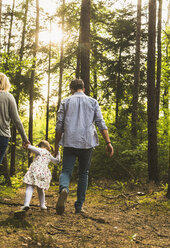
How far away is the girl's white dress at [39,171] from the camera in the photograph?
4.96m

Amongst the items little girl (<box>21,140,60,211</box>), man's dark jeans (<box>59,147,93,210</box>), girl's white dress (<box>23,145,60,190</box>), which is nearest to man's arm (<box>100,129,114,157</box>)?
man's dark jeans (<box>59,147,93,210</box>)

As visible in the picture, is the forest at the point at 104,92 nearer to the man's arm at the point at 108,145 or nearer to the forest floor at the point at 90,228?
the forest floor at the point at 90,228

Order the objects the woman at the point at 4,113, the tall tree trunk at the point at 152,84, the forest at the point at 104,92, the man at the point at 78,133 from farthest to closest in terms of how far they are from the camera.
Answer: the tall tree trunk at the point at 152,84
the man at the point at 78,133
the forest at the point at 104,92
the woman at the point at 4,113

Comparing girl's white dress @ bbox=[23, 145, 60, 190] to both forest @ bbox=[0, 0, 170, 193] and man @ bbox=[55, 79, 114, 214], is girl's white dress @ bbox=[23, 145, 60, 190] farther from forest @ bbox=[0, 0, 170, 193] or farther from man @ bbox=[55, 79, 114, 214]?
forest @ bbox=[0, 0, 170, 193]

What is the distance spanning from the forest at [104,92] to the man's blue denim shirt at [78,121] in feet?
4.27

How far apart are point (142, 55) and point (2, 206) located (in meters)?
15.1

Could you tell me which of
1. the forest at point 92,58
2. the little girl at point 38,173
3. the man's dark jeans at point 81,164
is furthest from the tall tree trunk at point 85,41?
the man's dark jeans at point 81,164

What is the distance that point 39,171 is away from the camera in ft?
16.6

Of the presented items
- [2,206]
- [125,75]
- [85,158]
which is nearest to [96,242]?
[85,158]

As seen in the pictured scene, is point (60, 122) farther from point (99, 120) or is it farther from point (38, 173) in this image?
point (38, 173)

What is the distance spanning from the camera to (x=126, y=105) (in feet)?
63.0

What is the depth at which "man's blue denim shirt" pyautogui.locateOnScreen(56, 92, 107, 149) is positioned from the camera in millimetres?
4820

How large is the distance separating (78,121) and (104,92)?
47.2ft

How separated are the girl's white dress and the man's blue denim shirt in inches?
18.7
